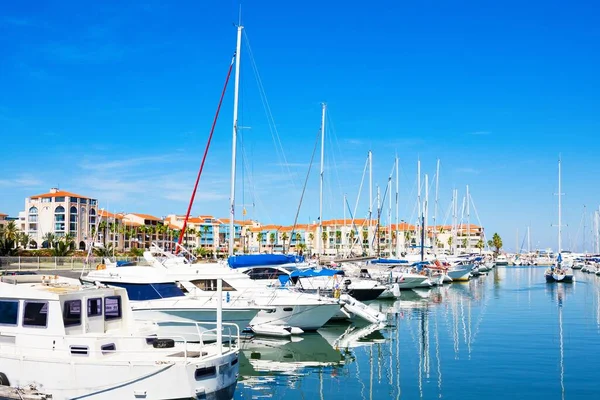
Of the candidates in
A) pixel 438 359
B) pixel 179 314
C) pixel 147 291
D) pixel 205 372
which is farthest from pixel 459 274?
pixel 205 372

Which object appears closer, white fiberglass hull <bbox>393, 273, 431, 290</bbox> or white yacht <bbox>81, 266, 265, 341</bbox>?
white yacht <bbox>81, 266, 265, 341</bbox>

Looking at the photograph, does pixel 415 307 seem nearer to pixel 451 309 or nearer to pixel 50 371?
pixel 451 309

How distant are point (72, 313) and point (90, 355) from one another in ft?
5.18

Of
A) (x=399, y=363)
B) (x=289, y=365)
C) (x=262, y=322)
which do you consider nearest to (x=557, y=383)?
(x=399, y=363)

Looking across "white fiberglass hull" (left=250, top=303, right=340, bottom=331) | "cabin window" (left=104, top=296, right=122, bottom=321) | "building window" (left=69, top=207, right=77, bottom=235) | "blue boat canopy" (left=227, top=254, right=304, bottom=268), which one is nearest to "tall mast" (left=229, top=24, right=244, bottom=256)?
"blue boat canopy" (left=227, top=254, right=304, bottom=268)

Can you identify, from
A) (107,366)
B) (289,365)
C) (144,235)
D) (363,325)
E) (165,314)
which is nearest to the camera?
(107,366)

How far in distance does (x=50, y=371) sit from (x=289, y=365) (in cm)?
1016

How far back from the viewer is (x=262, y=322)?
1155 inches

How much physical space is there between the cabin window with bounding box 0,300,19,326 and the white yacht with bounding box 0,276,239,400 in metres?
0.03

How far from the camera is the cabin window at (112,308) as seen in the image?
678 inches

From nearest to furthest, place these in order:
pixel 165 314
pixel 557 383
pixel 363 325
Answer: pixel 557 383 → pixel 165 314 → pixel 363 325

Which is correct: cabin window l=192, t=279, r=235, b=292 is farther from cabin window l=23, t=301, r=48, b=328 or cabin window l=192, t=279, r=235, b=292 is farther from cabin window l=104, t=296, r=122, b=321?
cabin window l=23, t=301, r=48, b=328

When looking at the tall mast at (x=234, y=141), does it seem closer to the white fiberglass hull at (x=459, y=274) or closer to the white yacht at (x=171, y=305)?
the white yacht at (x=171, y=305)

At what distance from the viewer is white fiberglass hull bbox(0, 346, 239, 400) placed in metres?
14.4
